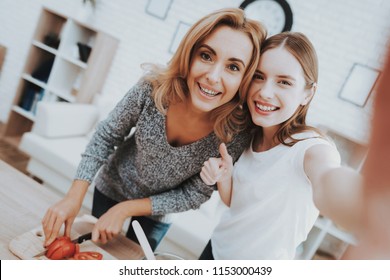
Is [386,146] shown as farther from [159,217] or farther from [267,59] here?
[159,217]

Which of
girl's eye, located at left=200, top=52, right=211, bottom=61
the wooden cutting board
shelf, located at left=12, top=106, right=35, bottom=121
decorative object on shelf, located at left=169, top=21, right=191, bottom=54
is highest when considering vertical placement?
decorative object on shelf, located at left=169, top=21, right=191, bottom=54

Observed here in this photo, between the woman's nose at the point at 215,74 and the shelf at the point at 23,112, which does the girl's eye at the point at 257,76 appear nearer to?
the woman's nose at the point at 215,74

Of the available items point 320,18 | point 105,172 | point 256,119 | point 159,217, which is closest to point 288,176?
point 256,119

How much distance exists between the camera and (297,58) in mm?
651

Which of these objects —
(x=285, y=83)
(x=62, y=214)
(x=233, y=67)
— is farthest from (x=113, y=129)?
(x=285, y=83)

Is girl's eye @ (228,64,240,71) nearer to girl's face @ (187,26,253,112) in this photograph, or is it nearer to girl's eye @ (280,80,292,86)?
girl's face @ (187,26,253,112)

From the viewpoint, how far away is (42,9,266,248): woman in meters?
0.68

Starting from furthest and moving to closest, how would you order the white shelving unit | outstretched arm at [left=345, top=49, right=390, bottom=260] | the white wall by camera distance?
the white shelving unit < the white wall < outstretched arm at [left=345, top=49, right=390, bottom=260]

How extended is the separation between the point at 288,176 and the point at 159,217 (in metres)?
0.49

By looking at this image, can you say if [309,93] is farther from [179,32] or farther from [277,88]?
[179,32]

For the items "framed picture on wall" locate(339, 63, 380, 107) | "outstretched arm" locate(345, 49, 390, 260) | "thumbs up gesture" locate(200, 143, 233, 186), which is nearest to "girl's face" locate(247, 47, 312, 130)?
"thumbs up gesture" locate(200, 143, 233, 186)

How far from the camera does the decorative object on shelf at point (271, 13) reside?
188cm

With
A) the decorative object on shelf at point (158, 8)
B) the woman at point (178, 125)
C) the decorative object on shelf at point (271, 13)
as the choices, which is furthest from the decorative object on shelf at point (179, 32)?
the woman at point (178, 125)
